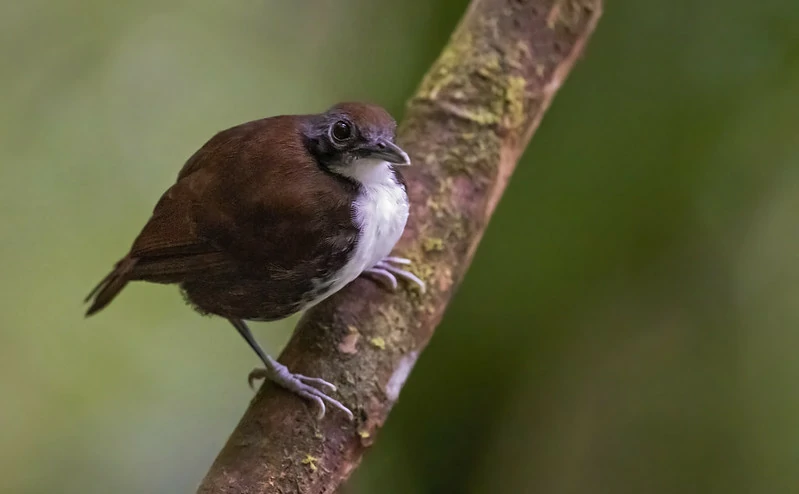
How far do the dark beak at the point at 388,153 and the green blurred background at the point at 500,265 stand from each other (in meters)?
1.09

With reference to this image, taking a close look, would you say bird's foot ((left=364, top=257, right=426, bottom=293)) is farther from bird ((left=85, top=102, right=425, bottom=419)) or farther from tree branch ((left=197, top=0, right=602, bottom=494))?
bird ((left=85, top=102, right=425, bottom=419))

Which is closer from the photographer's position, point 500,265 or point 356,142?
point 356,142

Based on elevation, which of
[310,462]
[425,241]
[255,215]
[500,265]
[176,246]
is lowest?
[310,462]

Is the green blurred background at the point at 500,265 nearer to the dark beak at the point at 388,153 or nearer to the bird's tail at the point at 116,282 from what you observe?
the bird's tail at the point at 116,282

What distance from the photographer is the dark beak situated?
3.33 ft

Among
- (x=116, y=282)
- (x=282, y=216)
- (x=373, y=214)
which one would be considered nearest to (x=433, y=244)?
(x=373, y=214)

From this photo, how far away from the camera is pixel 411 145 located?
147 cm

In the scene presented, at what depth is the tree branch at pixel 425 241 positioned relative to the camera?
1.12m

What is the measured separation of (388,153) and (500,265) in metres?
1.22

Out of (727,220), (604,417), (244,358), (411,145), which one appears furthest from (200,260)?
(727,220)

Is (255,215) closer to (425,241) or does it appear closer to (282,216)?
(282,216)

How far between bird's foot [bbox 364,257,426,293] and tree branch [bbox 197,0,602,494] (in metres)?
0.02

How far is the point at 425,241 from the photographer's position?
1.35 meters

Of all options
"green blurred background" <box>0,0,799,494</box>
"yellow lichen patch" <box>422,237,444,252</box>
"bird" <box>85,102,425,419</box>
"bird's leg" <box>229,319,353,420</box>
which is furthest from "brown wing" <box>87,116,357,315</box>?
"green blurred background" <box>0,0,799,494</box>
